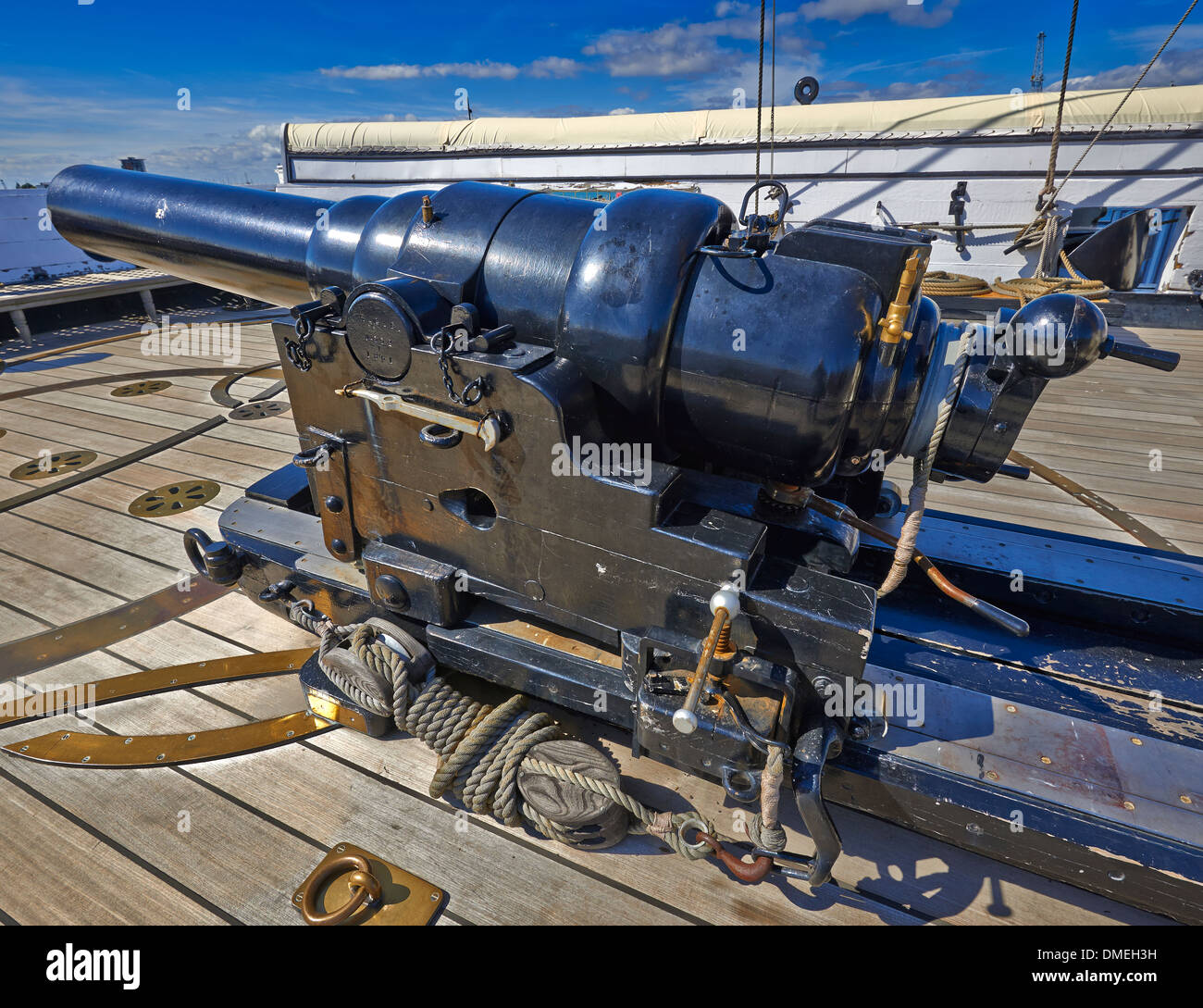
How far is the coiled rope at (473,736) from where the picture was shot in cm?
158

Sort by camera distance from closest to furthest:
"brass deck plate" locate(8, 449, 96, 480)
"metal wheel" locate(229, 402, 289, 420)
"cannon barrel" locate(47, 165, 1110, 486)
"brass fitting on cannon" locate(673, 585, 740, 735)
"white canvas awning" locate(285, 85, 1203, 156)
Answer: "brass fitting on cannon" locate(673, 585, 740, 735) < "cannon barrel" locate(47, 165, 1110, 486) < "brass deck plate" locate(8, 449, 96, 480) < "metal wheel" locate(229, 402, 289, 420) < "white canvas awning" locate(285, 85, 1203, 156)

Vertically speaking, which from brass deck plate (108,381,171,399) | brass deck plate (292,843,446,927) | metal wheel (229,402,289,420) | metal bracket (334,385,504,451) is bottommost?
brass deck plate (292,843,446,927)

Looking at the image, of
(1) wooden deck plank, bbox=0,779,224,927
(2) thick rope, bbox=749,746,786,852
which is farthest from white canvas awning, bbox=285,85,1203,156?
(1) wooden deck plank, bbox=0,779,224,927

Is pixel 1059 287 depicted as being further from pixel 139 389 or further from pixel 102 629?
pixel 139 389

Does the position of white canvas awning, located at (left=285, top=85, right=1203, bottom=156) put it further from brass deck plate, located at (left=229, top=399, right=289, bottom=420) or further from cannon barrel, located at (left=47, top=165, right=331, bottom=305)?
cannon barrel, located at (left=47, top=165, right=331, bottom=305)

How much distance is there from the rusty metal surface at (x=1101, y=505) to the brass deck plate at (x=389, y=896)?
2.84 m

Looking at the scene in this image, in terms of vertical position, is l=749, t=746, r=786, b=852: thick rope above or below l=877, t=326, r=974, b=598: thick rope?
below

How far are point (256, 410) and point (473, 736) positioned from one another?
366 centimetres

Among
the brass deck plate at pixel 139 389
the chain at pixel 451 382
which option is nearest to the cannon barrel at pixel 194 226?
the chain at pixel 451 382

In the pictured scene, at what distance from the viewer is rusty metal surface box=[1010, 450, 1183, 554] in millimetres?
2910

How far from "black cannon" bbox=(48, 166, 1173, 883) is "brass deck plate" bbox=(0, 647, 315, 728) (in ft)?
1.57

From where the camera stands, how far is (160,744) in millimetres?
1945

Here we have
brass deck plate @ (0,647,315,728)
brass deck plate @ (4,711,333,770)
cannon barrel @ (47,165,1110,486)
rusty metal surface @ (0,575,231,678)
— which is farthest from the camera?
rusty metal surface @ (0,575,231,678)

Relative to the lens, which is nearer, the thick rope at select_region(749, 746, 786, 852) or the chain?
the thick rope at select_region(749, 746, 786, 852)
